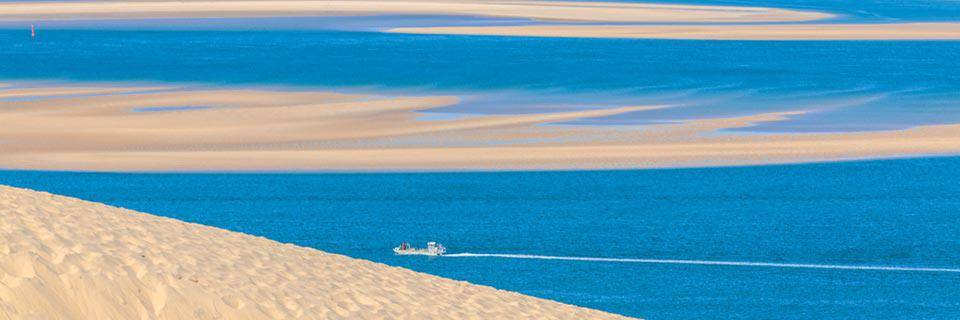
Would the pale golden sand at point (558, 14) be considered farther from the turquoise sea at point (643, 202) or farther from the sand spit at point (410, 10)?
the turquoise sea at point (643, 202)

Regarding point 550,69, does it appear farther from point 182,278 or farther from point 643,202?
point 182,278

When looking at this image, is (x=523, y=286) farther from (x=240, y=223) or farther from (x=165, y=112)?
(x=165, y=112)

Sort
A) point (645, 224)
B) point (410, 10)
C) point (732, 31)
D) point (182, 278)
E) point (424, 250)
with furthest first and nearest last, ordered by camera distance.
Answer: point (410, 10) < point (732, 31) < point (645, 224) < point (424, 250) < point (182, 278)

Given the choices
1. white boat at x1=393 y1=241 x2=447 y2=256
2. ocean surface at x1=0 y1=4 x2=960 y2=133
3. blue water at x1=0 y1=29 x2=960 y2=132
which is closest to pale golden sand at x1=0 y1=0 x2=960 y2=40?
ocean surface at x1=0 y1=4 x2=960 y2=133

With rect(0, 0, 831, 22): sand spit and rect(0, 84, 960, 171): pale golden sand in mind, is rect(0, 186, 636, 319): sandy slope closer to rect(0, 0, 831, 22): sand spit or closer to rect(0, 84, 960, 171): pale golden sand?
rect(0, 84, 960, 171): pale golden sand

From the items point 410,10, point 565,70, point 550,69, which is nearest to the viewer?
point 565,70

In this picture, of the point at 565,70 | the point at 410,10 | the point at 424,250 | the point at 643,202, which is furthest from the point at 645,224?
the point at 410,10

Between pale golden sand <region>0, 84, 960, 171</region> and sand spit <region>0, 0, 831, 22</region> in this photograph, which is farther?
sand spit <region>0, 0, 831, 22</region>
